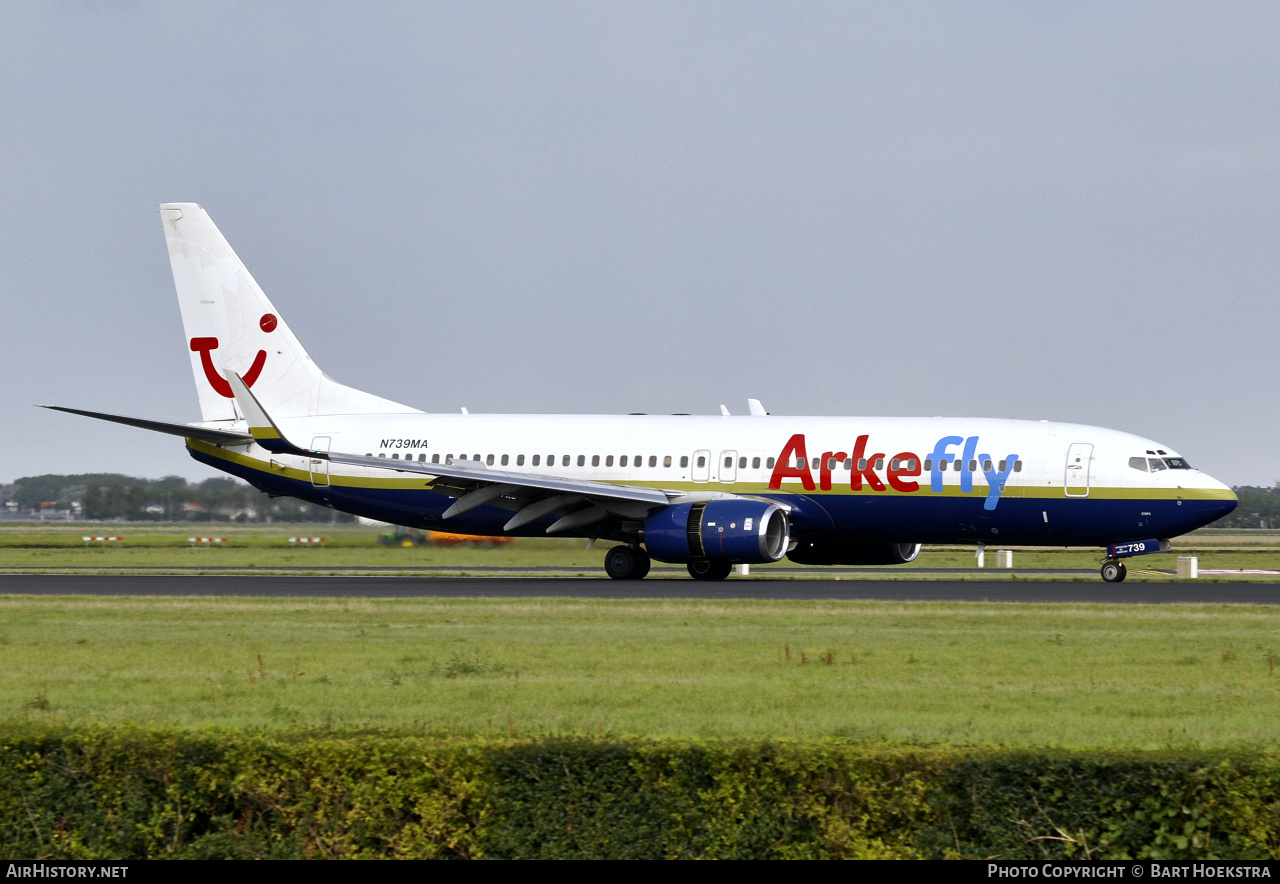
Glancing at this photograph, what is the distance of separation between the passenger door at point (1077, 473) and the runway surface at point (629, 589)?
7.30 ft

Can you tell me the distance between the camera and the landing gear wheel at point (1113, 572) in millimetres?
36250

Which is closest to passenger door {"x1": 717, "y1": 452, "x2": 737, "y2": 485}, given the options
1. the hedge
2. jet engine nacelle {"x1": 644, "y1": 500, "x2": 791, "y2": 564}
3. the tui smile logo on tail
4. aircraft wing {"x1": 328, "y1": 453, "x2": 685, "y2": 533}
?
aircraft wing {"x1": 328, "y1": 453, "x2": 685, "y2": 533}

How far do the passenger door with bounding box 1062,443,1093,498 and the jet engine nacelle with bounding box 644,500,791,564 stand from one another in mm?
6713

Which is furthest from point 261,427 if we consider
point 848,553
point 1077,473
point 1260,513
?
point 1260,513

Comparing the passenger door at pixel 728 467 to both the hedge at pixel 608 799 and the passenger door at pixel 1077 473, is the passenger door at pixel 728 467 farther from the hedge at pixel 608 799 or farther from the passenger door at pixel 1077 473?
the hedge at pixel 608 799

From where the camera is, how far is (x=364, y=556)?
165 feet

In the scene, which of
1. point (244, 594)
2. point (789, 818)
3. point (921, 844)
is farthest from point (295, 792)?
point (244, 594)

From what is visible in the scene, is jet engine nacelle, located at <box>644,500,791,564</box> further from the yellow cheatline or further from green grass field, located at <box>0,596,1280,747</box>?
green grass field, located at <box>0,596,1280,747</box>

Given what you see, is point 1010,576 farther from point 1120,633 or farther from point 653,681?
point 653,681

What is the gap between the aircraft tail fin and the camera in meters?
42.9

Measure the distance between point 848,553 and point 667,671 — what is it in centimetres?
2180

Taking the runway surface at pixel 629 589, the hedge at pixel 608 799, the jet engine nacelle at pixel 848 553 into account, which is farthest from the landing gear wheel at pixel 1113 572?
the hedge at pixel 608 799

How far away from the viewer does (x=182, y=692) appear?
15.0 m

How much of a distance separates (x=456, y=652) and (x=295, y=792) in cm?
944
